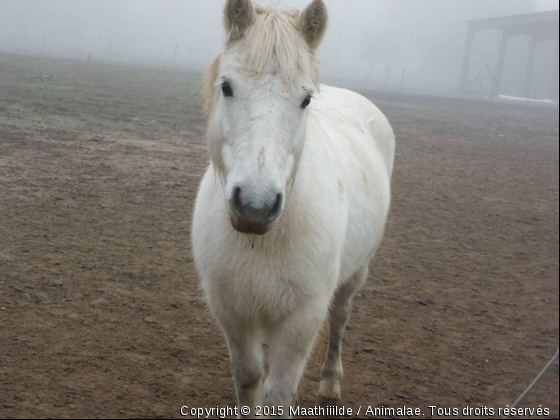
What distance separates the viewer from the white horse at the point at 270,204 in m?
1.85

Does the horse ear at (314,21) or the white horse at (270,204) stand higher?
the horse ear at (314,21)

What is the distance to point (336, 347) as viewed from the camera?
3195 mm

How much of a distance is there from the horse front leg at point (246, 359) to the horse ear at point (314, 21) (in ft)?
4.05

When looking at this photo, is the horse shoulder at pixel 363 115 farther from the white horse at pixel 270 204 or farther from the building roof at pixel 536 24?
the building roof at pixel 536 24

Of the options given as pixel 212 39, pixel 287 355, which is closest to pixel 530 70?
pixel 287 355

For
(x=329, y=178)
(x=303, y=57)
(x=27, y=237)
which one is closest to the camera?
(x=303, y=57)

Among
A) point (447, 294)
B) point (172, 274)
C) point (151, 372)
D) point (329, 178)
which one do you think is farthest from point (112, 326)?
point (447, 294)

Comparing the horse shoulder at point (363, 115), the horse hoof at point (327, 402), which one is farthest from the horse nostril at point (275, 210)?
the horse shoulder at point (363, 115)

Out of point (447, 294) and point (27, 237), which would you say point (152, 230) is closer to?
point (27, 237)

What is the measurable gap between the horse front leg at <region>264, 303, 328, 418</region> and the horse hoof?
77 centimetres

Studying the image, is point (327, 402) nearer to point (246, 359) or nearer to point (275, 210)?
point (246, 359)

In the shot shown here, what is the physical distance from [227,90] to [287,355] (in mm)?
1093

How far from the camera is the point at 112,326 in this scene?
134 inches

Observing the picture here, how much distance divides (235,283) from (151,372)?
3.69 ft
